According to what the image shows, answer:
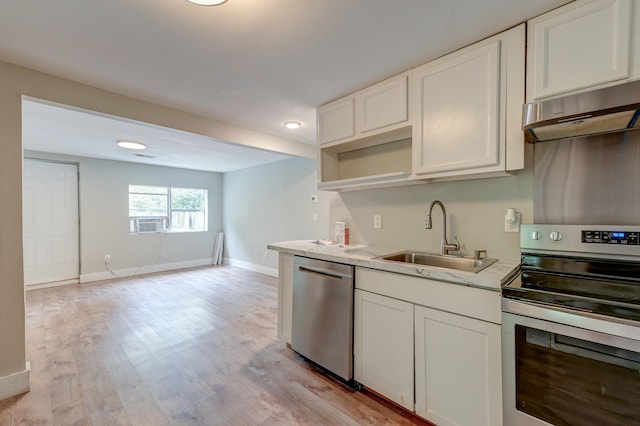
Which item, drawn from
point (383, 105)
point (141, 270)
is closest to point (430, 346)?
point (383, 105)

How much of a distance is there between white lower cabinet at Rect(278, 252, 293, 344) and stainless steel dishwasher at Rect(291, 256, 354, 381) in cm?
12

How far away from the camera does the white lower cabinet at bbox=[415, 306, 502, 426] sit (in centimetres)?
133

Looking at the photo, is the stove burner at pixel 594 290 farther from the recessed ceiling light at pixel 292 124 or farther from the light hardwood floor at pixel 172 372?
the recessed ceiling light at pixel 292 124

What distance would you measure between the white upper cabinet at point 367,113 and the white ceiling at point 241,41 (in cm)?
9

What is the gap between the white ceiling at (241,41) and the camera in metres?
1.41

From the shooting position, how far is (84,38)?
1.64 meters

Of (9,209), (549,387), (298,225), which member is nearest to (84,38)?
(9,209)

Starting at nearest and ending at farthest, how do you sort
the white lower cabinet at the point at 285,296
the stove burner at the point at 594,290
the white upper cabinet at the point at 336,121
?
the stove burner at the point at 594,290 → the white upper cabinet at the point at 336,121 → the white lower cabinet at the point at 285,296

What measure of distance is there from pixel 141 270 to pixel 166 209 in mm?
1339

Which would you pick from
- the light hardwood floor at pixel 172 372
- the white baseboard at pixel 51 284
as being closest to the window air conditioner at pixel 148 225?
the white baseboard at pixel 51 284

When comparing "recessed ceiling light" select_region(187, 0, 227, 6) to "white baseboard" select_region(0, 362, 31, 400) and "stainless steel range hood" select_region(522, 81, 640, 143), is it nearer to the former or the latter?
"stainless steel range hood" select_region(522, 81, 640, 143)

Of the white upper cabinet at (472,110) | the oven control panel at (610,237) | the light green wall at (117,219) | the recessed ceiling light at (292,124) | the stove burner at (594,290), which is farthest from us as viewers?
the light green wall at (117,219)

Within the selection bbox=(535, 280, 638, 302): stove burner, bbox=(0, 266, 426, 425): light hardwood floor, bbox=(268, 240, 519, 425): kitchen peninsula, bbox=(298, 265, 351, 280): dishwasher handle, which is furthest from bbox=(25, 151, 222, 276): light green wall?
bbox=(535, 280, 638, 302): stove burner

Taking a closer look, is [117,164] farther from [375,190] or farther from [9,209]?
[375,190]
